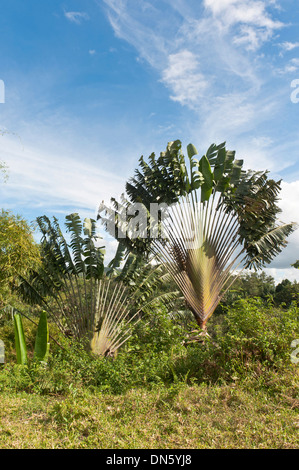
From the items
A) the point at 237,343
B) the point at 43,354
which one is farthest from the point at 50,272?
the point at 237,343

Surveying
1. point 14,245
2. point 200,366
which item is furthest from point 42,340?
point 200,366

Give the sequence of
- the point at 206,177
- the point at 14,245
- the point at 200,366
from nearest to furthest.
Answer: the point at 200,366 < the point at 14,245 < the point at 206,177

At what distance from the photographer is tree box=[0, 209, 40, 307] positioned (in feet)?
24.9

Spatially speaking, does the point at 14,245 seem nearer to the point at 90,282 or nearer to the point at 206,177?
the point at 90,282

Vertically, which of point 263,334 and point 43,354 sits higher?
point 263,334

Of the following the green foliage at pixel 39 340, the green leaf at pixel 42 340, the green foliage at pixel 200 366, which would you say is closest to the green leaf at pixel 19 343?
the green foliage at pixel 39 340

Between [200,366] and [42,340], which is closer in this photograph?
[200,366]

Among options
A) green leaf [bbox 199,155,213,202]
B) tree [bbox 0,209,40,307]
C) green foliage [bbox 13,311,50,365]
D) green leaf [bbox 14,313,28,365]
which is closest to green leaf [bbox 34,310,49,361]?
green foliage [bbox 13,311,50,365]

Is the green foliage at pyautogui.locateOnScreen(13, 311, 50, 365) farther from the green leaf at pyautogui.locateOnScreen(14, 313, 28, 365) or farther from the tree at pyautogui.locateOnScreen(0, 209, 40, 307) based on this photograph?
the tree at pyautogui.locateOnScreen(0, 209, 40, 307)

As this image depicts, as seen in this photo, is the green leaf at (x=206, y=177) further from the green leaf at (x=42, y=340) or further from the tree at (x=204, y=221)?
the green leaf at (x=42, y=340)

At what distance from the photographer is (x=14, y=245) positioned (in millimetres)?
7695
